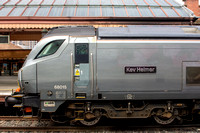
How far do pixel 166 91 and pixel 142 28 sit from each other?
2.32 metres

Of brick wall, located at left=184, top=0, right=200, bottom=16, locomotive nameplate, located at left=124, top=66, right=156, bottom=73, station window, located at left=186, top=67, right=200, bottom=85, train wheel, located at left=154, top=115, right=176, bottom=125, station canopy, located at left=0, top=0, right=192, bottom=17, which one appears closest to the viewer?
locomotive nameplate, located at left=124, top=66, right=156, bottom=73

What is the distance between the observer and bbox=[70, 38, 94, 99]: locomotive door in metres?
5.62

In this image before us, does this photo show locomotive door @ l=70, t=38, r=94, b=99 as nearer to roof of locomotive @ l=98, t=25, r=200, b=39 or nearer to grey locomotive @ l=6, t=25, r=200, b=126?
grey locomotive @ l=6, t=25, r=200, b=126

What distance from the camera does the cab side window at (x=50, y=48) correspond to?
5793 mm

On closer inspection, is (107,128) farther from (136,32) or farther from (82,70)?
(136,32)

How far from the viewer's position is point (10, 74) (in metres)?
19.3

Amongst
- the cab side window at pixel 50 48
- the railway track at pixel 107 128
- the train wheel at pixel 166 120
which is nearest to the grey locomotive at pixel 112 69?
the cab side window at pixel 50 48

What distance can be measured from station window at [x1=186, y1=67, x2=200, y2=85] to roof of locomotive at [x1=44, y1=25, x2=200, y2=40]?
1087mm

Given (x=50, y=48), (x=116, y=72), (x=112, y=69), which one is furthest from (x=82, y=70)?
(x=50, y=48)

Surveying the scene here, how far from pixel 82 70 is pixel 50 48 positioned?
1325mm

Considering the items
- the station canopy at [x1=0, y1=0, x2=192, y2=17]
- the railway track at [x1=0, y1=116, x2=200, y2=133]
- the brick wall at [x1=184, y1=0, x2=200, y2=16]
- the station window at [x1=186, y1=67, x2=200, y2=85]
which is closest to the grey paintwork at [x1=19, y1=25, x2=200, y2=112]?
the station window at [x1=186, y1=67, x2=200, y2=85]

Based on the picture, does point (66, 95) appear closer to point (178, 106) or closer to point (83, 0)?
point (178, 106)

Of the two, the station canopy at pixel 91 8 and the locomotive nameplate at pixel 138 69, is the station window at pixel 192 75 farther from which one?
the station canopy at pixel 91 8

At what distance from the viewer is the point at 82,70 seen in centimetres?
566
